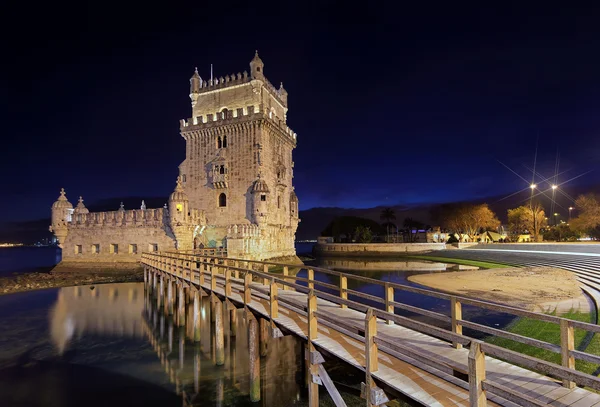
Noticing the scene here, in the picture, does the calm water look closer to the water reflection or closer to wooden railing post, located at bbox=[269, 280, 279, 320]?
the water reflection

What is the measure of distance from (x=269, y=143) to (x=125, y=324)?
26124 millimetres

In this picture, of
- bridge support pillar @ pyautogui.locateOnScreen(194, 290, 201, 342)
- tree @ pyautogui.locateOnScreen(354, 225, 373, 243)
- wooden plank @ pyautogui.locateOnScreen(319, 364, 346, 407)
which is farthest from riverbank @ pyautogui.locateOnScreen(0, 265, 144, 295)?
tree @ pyautogui.locateOnScreen(354, 225, 373, 243)

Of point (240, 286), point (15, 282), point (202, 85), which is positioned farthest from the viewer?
point (202, 85)

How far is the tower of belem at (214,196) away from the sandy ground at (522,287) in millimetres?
18707

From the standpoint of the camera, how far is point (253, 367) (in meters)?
10.4

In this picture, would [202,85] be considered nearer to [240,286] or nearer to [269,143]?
[269,143]

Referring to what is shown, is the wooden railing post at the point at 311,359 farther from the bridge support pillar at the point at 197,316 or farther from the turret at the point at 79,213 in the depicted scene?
the turret at the point at 79,213

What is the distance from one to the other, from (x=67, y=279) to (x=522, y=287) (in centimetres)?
3872

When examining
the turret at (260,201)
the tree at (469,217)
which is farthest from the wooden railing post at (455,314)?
the tree at (469,217)

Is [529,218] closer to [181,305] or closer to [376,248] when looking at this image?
[376,248]

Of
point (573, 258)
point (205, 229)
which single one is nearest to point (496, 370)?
point (573, 258)

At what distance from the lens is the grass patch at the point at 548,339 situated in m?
9.04

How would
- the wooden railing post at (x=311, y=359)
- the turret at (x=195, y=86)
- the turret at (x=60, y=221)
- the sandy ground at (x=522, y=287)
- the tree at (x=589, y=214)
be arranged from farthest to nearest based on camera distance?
the tree at (x=589, y=214) → the turret at (x=195, y=86) → the turret at (x=60, y=221) → the sandy ground at (x=522, y=287) → the wooden railing post at (x=311, y=359)

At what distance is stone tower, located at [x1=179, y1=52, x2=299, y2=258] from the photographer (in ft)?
125
